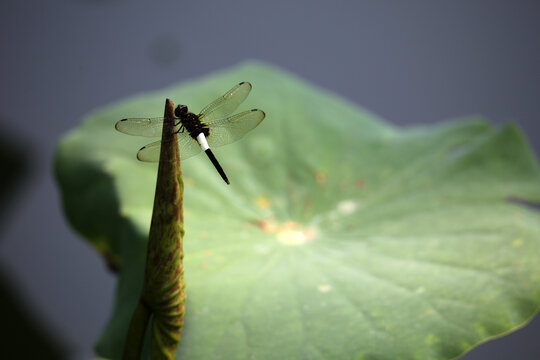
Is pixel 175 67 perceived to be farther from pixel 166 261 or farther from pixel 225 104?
Answer: pixel 166 261

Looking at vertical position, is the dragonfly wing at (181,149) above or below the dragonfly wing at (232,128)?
below

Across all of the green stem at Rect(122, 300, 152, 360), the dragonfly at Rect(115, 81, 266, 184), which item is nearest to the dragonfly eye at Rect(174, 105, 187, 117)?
the dragonfly at Rect(115, 81, 266, 184)

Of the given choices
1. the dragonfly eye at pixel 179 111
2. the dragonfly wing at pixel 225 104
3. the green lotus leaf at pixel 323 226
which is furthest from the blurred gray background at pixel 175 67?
the dragonfly eye at pixel 179 111

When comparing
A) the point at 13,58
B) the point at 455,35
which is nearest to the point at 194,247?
the point at 13,58

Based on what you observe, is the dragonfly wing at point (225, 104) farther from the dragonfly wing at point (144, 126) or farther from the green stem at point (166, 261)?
the green stem at point (166, 261)

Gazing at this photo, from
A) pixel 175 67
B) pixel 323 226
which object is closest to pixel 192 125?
Answer: pixel 323 226

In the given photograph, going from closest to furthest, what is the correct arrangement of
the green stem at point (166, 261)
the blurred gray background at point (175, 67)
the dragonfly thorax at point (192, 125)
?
the green stem at point (166, 261) < the dragonfly thorax at point (192, 125) < the blurred gray background at point (175, 67)

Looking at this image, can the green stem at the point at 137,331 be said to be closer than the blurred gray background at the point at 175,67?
Yes
